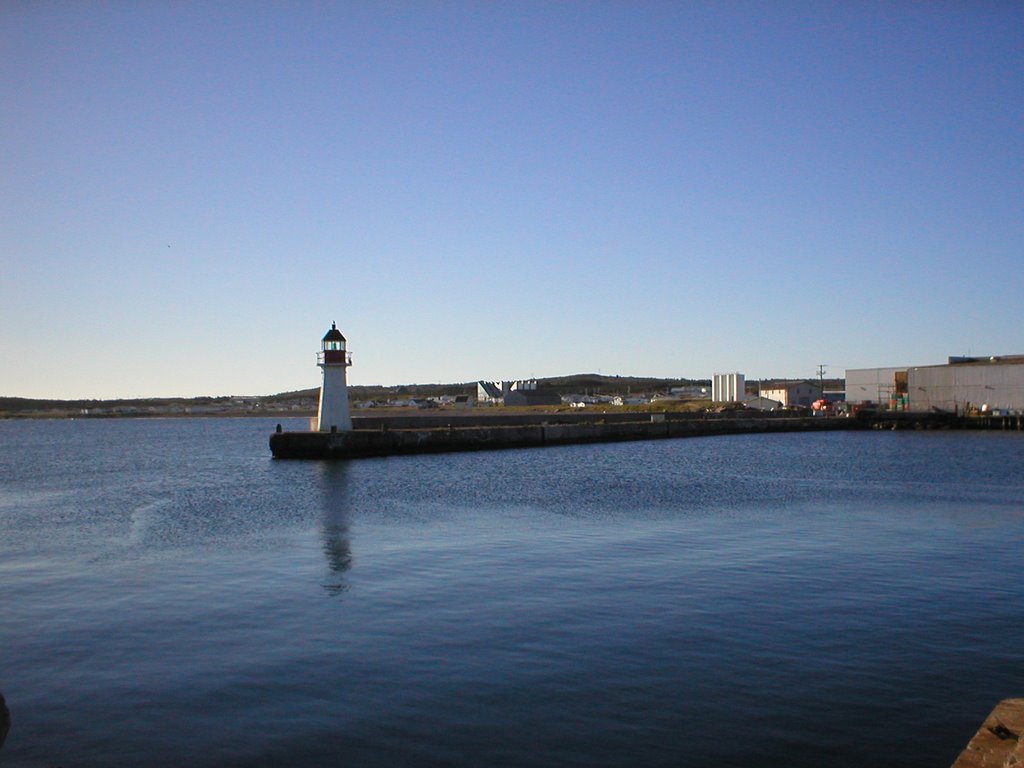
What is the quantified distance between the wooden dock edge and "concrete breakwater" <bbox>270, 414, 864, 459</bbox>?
1516 inches

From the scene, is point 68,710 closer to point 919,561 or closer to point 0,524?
point 919,561

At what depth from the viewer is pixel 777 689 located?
8.91 meters

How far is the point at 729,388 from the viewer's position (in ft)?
372

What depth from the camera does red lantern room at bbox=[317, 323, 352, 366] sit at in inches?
1681

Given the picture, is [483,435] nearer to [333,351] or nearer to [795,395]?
[333,351]

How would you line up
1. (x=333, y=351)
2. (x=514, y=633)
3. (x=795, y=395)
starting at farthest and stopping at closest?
1. (x=795, y=395)
2. (x=333, y=351)
3. (x=514, y=633)

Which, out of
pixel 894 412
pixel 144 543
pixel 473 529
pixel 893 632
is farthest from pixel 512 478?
pixel 894 412

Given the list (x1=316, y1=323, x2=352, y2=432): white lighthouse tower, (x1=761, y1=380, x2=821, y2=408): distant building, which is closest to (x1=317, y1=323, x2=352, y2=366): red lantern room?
(x1=316, y1=323, x2=352, y2=432): white lighthouse tower

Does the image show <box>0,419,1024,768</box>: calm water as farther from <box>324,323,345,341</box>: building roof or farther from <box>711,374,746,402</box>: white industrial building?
<box>711,374,746,402</box>: white industrial building

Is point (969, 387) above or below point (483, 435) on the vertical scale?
above

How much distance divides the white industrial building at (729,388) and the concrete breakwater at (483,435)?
125 ft

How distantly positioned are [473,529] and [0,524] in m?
12.4

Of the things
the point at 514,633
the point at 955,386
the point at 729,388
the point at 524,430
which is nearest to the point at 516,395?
the point at 729,388

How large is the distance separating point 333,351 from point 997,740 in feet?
127
